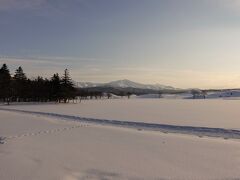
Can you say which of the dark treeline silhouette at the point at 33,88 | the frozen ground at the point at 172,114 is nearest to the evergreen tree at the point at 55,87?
the dark treeline silhouette at the point at 33,88

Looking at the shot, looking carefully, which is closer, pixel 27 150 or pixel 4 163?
pixel 4 163

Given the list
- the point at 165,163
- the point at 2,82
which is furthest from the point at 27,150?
the point at 2,82

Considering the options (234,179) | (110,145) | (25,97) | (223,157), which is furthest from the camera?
(25,97)

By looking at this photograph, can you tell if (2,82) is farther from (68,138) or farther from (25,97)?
(68,138)

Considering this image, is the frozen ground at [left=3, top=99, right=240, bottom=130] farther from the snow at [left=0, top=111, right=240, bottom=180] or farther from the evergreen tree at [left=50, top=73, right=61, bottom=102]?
the evergreen tree at [left=50, top=73, right=61, bottom=102]

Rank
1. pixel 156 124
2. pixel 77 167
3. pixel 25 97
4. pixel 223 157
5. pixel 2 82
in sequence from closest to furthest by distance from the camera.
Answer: pixel 77 167
pixel 223 157
pixel 156 124
pixel 2 82
pixel 25 97

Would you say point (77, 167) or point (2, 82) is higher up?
point (2, 82)

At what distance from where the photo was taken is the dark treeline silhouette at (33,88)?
83.7 meters

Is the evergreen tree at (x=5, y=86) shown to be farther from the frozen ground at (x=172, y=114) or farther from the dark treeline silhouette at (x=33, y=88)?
the frozen ground at (x=172, y=114)

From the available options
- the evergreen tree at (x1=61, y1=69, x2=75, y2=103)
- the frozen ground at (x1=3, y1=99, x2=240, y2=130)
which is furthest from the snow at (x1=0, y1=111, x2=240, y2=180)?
the evergreen tree at (x1=61, y1=69, x2=75, y2=103)

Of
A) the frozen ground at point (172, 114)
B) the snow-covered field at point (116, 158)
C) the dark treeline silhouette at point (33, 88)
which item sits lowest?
the snow-covered field at point (116, 158)

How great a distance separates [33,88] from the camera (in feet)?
300

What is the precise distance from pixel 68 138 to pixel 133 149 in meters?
4.57

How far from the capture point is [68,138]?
55.9ft
